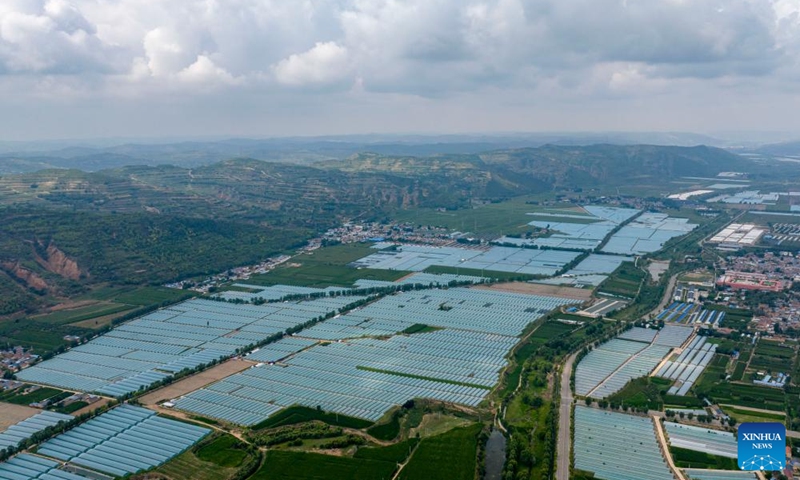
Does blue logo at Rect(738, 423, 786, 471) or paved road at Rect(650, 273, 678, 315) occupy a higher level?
blue logo at Rect(738, 423, 786, 471)

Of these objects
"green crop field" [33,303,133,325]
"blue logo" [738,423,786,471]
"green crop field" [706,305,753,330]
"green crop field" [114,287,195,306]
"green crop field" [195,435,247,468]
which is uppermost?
"blue logo" [738,423,786,471]

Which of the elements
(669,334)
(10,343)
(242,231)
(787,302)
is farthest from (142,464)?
(242,231)

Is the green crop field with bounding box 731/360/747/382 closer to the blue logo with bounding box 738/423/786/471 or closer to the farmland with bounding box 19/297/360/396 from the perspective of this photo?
the farmland with bounding box 19/297/360/396

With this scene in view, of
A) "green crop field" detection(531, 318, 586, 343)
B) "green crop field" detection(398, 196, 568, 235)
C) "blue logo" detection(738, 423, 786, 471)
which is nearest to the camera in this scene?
"blue logo" detection(738, 423, 786, 471)

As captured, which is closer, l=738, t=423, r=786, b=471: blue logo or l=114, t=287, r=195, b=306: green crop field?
l=738, t=423, r=786, b=471: blue logo

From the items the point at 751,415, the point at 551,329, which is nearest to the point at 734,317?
the point at 551,329

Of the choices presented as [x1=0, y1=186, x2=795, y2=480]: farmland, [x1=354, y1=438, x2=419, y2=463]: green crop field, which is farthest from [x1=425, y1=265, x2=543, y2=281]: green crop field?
[x1=354, y1=438, x2=419, y2=463]: green crop field

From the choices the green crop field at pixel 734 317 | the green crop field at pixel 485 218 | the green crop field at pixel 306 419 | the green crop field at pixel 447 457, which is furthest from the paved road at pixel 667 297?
the green crop field at pixel 485 218
